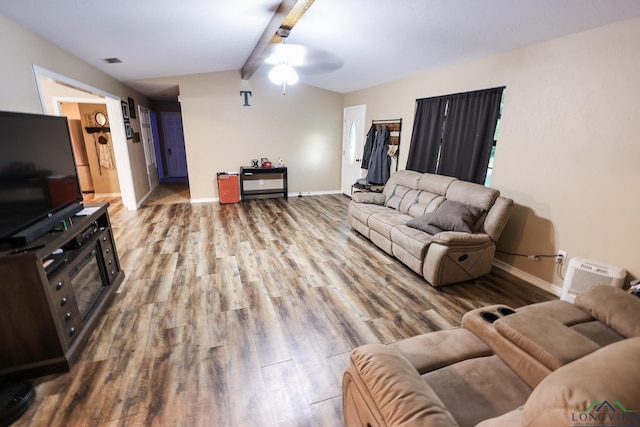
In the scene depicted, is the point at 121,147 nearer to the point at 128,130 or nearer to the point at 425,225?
the point at 128,130

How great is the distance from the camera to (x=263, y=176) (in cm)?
648

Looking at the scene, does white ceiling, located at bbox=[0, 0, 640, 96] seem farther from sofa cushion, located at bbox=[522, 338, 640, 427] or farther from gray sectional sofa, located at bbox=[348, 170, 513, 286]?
sofa cushion, located at bbox=[522, 338, 640, 427]

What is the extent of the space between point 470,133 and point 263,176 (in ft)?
13.9

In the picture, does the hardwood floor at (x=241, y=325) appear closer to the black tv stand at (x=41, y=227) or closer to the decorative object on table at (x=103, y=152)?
the black tv stand at (x=41, y=227)

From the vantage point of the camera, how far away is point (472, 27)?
105 inches

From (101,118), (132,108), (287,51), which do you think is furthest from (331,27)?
(101,118)

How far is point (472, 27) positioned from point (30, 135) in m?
Result: 3.58

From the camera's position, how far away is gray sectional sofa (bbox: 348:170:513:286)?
9.31 feet

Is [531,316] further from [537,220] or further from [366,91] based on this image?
[366,91]

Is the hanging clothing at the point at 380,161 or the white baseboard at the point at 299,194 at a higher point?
the hanging clothing at the point at 380,161

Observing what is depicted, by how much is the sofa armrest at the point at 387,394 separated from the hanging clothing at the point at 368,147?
15.8ft

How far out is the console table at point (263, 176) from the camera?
6.14 meters

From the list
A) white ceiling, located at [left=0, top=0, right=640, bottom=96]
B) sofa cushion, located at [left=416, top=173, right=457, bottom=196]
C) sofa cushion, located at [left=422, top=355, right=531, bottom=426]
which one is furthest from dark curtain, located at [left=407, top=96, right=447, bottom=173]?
sofa cushion, located at [left=422, top=355, right=531, bottom=426]

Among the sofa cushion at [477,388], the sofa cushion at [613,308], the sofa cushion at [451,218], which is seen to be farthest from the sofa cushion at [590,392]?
the sofa cushion at [451,218]
